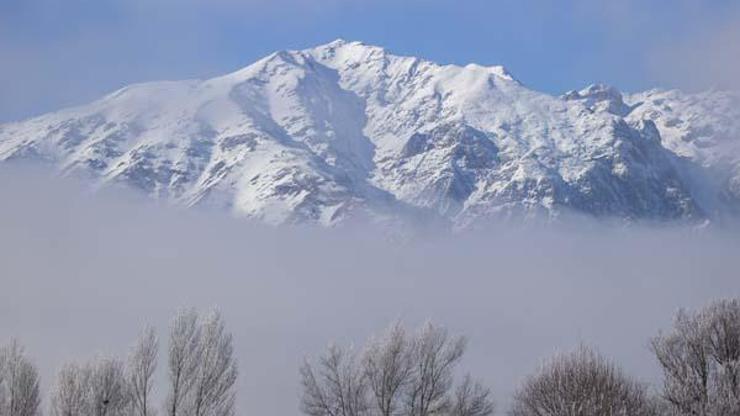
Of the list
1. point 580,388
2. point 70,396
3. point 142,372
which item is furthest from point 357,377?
point 70,396

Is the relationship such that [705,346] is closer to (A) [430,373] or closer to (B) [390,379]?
(A) [430,373]

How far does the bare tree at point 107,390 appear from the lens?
75312 millimetres

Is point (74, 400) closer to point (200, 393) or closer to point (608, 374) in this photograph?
point (200, 393)

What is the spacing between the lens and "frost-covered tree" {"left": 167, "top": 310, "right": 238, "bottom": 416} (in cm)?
7456

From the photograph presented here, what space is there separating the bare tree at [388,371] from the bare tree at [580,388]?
10655mm

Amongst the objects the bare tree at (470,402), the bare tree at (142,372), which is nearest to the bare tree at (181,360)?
the bare tree at (142,372)

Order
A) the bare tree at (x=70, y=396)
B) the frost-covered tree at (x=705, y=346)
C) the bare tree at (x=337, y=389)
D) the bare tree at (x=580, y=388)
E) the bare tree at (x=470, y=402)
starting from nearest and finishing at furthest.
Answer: the bare tree at (x=580, y=388) → the frost-covered tree at (x=705, y=346) → the bare tree at (x=70, y=396) → the bare tree at (x=337, y=389) → the bare tree at (x=470, y=402)

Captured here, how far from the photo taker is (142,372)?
254 ft

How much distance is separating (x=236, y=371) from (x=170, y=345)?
540 cm

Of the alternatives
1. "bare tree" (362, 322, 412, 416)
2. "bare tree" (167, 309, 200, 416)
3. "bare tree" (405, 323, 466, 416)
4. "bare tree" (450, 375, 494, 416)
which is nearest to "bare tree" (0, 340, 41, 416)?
"bare tree" (167, 309, 200, 416)

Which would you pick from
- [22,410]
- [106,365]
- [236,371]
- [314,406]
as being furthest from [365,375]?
[22,410]

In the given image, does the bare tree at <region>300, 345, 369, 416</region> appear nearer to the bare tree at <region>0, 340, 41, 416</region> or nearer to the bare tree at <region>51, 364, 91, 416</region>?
the bare tree at <region>51, 364, 91, 416</region>

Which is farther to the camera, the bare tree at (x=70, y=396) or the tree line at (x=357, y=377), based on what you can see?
the bare tree at (x=70, y=396)

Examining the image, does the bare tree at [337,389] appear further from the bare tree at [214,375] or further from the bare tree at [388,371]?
the bare tree at [214,375]
